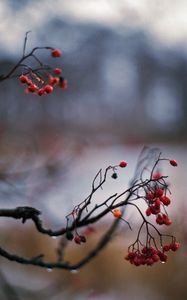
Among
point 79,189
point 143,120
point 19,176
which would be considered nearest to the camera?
point 19,176

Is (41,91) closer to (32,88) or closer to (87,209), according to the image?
(32,88)

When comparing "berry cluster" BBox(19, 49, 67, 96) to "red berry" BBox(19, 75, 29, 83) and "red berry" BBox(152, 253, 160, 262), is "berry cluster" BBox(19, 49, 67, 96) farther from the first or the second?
"red berry" BBox(152, 253, 160, 262)

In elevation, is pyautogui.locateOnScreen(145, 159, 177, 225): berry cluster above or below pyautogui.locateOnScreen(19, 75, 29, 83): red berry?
below

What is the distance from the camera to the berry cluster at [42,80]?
143 cm

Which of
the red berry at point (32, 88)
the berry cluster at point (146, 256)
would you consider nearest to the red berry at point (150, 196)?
the berry cluster at point (146, 256)

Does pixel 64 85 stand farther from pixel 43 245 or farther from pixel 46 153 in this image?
pixel 46 153

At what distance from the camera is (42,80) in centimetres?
148

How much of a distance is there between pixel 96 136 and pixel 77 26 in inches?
69.3

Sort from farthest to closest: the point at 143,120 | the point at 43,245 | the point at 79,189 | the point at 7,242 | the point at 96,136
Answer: the point at 143,120, the point at 96,136, the point at 79,189, the point at 43,245, the point at 7,242

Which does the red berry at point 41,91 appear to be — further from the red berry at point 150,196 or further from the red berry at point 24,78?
the red berry at point 150,196

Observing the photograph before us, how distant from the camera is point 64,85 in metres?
1.44

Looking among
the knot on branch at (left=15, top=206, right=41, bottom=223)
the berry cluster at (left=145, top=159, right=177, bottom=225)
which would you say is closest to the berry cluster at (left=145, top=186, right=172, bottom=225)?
the berry cluster at (left=145, top=159, right=177, bottom=225)

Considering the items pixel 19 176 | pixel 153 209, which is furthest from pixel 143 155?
pixel 19 176

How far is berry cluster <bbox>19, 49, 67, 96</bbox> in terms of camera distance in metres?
1.43
